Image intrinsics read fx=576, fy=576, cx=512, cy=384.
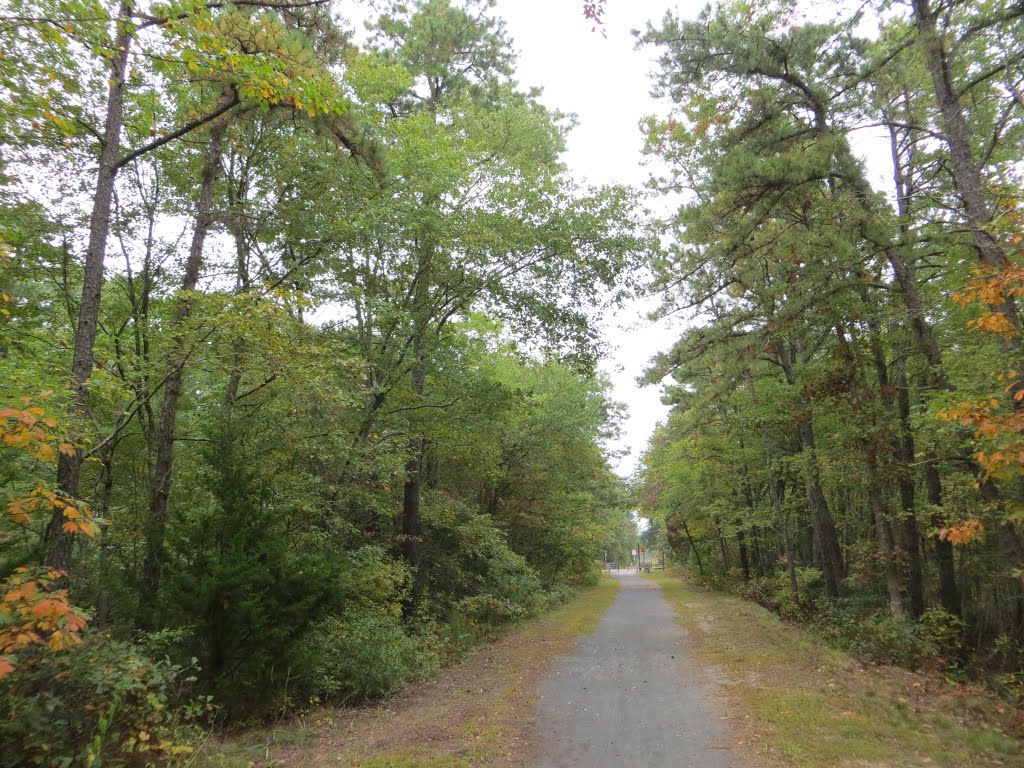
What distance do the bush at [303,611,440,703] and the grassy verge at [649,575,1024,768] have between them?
4.47 metres

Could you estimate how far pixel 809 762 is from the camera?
5020mm

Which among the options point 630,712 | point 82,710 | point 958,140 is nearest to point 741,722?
point 630,712

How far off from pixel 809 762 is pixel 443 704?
14.3 feet

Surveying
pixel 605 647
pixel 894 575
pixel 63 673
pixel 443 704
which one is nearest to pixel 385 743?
pixel 443 704

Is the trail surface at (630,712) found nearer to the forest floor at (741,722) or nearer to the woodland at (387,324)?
the forest floor at (741,722)

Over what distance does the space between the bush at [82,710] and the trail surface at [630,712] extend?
3381mm

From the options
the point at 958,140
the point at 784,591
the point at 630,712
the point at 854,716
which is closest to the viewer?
the point at 854,716

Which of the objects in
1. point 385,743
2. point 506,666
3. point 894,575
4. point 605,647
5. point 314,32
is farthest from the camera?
point 605,647

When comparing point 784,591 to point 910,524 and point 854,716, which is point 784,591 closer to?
point 910,524

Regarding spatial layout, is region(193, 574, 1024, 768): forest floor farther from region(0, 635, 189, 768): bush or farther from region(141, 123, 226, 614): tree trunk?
region(141, 123, 226, 614): tree trunk

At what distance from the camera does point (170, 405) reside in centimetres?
781

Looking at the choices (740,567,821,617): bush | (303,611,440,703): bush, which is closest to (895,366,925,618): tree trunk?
(740,567,821,617): bush

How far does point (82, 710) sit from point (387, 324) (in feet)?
23.3

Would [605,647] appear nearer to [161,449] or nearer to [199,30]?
[161,449]
